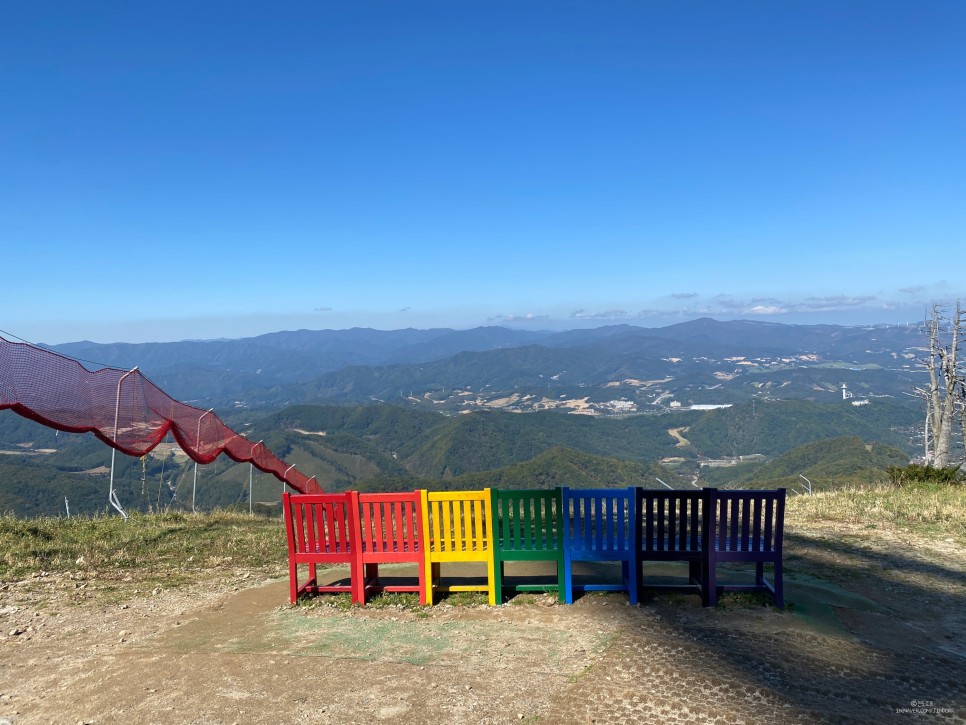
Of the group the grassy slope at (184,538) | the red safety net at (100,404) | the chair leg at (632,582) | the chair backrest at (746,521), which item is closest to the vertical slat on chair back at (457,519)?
the chair leg at (632,582)

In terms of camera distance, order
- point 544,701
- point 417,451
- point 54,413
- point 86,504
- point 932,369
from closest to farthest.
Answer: point 544,701 < point 54,413 < point 932,369 < point 86,504 < point 417,451

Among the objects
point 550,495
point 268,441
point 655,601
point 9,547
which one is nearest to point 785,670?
point 655,601

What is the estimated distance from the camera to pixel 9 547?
10461mm

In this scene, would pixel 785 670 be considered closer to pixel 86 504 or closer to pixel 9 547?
pixel 9 547

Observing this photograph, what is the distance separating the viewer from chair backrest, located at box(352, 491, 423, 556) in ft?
26.0

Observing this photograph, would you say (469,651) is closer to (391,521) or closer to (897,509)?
(391,521)

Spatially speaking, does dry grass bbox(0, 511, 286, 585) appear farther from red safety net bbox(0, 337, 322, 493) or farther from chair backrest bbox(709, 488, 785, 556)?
chair backrest bbox(709, 488, 785, 556)

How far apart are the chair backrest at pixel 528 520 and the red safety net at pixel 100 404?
6634mm

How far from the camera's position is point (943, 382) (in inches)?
1104

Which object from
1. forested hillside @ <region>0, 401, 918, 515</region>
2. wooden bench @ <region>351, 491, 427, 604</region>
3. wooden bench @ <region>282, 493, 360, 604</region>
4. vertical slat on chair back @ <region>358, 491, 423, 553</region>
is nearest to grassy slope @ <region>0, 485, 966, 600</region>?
wooden bench @ <region>282, 493, 360, 604</region>

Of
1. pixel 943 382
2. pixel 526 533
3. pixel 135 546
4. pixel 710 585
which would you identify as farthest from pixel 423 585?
pixel 943 382

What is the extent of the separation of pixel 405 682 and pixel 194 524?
9.76 m

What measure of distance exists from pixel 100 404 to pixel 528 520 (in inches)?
310

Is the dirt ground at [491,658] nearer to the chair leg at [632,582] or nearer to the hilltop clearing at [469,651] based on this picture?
the hilltop clearing at [469,651]
